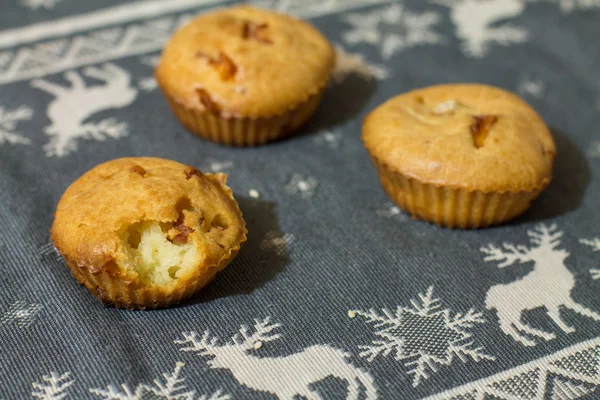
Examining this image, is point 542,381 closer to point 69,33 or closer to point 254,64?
point 254,64

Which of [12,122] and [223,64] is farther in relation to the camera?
[12,122]

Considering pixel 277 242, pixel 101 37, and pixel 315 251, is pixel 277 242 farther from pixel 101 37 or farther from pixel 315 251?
pixel 101 37

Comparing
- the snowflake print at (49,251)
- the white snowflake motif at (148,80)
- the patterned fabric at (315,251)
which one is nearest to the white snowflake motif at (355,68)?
the patterned fabric at (315,251)

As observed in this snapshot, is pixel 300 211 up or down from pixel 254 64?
down

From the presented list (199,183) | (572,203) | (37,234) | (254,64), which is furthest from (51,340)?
(572,203)

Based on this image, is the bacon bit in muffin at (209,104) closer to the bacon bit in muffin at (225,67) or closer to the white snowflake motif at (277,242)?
the bacon bit in muffin at (225,67)

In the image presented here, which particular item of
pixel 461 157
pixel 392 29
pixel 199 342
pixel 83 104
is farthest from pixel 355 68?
pixel 199 342

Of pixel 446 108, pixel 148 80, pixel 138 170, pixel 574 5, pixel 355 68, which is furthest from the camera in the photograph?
pixel 574 5
